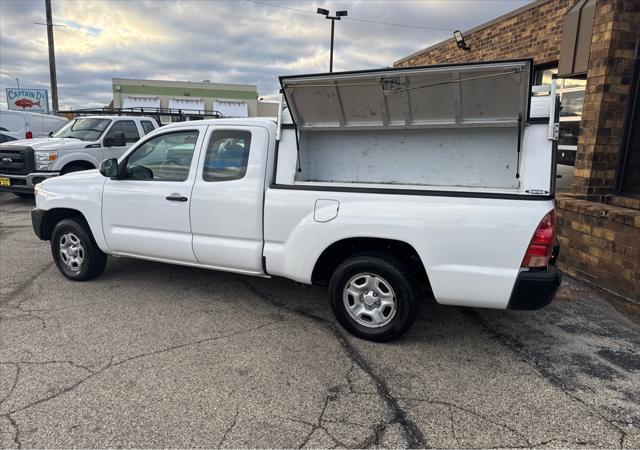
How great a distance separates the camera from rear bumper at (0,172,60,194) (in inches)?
374

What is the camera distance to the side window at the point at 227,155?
4.29 m

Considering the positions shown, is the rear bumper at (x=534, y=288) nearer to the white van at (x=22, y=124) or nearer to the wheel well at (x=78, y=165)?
the wheel well at (x=78, y=165)

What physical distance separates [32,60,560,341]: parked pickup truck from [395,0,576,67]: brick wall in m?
3.96

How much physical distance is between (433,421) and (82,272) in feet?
13.7

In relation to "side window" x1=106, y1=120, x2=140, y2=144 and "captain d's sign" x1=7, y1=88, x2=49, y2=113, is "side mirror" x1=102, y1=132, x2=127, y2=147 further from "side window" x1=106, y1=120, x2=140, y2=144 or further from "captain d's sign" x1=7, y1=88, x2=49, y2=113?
"captain d's sign" x1=7, y1=88, x2=49, y2=113

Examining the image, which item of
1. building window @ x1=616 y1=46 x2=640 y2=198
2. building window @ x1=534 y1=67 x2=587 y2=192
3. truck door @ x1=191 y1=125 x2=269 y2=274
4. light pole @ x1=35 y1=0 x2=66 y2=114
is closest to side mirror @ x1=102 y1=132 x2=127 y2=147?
truck door @ x1=191 y1=125 x2=269 y2=274

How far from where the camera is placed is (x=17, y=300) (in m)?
4.72

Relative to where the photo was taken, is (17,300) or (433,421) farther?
(17,300)

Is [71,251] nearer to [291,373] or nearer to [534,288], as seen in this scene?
[291,373]

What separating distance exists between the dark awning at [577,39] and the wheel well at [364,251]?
388cm

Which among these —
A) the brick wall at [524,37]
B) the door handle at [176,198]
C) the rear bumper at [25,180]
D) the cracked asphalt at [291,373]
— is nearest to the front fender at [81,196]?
the cracked asphalt at [291,373]

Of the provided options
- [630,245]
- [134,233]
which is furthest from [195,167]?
[630,245]

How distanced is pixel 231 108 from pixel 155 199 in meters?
34.6

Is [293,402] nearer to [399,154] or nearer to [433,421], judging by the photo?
[433,421]
